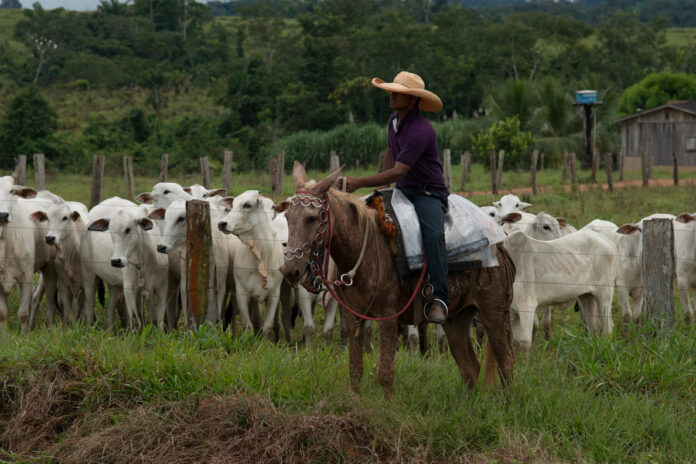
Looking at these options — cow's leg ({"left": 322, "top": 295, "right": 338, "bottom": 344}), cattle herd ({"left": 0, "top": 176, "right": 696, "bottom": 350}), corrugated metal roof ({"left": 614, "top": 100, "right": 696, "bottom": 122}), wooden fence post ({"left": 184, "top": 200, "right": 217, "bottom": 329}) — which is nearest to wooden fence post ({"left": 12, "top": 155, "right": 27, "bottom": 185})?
cattle herd ({"left": 0, "top": 176, "right": 696, "bottom": 350})

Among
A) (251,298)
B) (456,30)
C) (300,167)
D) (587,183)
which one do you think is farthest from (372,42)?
(300,167)

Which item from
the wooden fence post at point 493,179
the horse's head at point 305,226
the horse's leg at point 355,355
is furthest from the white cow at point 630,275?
the wooden fence post at point 493,179

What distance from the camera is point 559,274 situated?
7883mm

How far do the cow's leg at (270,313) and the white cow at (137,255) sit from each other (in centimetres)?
110

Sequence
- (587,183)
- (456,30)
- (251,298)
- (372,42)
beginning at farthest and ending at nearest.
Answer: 1. (456,30)
2. (372,42)
3. (587,183)
4. (251,298)

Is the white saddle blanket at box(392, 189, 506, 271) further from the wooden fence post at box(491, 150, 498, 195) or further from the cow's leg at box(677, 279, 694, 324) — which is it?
the wooden fence post at box(491, 150, 498, 195)

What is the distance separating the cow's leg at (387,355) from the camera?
17.0ft

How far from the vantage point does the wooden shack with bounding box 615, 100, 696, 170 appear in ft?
129

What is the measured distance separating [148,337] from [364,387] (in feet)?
7.74

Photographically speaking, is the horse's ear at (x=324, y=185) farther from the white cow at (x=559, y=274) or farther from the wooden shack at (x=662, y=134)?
the wooden shack at (x=662, y=134)

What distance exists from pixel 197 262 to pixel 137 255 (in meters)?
1.90

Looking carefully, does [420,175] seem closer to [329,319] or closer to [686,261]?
[329,319]

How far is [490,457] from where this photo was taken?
15.7 ft

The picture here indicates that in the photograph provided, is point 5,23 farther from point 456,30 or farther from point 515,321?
point 515,321
